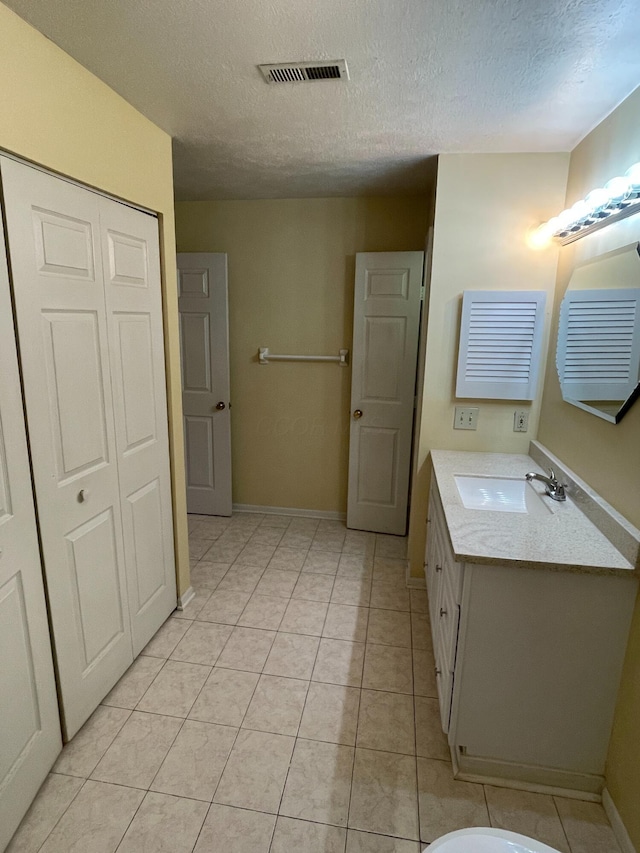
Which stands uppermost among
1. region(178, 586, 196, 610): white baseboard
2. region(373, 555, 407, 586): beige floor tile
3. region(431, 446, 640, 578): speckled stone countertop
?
region(431, 446, 640, 578): speckled stone countertop

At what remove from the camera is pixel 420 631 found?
2381mm

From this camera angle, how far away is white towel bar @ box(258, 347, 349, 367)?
338 centimetres

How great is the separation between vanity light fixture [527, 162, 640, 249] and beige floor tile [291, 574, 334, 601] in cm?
211

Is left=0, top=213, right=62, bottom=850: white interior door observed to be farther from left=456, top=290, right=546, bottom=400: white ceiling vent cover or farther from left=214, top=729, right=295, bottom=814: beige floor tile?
left=456, top=290, right=546, bottom=400: white ceiling vent cover

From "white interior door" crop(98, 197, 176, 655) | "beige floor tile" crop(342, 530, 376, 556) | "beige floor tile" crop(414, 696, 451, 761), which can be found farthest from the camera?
"beige floor tile" crop(342, 530, 376, 556)

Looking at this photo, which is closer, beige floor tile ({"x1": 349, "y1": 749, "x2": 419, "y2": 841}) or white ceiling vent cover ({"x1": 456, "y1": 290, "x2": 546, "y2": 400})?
beige floor tile ({"x1": 349, "y1": 749, "x2": 419, "y2": 841})

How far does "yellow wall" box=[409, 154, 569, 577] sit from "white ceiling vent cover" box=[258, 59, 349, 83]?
0.94 metres

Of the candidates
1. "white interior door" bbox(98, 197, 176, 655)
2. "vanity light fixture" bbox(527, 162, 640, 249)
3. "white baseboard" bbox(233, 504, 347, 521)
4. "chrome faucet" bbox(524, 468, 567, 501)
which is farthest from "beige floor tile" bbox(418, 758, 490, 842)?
"white baseboard" bbox(233, 504, 347, 521)

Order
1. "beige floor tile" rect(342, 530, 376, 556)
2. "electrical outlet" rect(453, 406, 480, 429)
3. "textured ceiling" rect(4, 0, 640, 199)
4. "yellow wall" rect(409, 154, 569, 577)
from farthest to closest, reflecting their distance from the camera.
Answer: "beige floor tile" rect(342, 530, 376, 556) < "electrical outlet" rect(453, 406, 480, 429) < "yellow wall" rect(409, 154, 569, 577) < "textured ceiling" rect(4, 0, 640, 199)

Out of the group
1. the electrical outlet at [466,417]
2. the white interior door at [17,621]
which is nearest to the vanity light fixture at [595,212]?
the electrical outlet at [466,417]

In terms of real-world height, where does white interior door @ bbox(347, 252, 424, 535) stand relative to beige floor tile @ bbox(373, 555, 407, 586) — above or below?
above

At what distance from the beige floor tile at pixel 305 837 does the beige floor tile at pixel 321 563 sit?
1.50 metres

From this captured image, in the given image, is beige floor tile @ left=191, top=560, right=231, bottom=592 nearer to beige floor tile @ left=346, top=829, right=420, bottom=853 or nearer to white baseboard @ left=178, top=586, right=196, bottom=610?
white baseboard @ left=178, top=586, right=196, bottom=610

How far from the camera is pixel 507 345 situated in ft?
7.72
